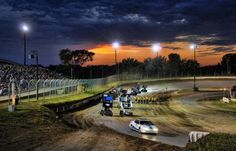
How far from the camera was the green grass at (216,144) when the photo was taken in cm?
1305

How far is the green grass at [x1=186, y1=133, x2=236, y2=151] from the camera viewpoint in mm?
13053

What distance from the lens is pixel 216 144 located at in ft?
44.8

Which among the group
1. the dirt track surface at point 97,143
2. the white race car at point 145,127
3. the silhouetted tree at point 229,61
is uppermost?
the silhouetted tree at point 229,61

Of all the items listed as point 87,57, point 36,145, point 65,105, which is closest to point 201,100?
point 65,105

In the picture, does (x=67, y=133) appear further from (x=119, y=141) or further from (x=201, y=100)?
(x=201, y=100)

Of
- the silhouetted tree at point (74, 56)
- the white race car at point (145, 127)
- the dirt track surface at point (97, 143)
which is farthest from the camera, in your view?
the silhouetted tree at point (74, 56)

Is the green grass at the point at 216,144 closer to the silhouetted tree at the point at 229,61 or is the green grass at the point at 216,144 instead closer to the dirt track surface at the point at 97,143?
the dirt track surface at the point at 97,143

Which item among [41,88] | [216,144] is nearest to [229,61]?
[41,88]

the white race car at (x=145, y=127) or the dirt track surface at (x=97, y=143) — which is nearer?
the dirt track surface at (x=97, y=143)

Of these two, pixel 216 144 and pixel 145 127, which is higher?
pixel 216 144

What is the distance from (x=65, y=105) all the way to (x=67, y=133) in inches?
1000

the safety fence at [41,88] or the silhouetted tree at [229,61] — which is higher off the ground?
the silhouetted tree at [229,61]

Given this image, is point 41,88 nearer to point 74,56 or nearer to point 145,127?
point 145,127

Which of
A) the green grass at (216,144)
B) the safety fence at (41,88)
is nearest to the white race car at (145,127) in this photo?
the safety fence at (41,88)
